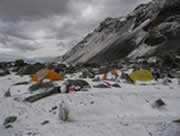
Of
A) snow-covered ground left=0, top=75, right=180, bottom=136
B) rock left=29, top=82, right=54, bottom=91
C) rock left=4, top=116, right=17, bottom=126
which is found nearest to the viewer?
snow-covered ground left=0, top=75, right=180, bottom=136

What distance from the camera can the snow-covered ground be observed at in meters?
2.93

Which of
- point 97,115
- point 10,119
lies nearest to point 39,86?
point 10,119

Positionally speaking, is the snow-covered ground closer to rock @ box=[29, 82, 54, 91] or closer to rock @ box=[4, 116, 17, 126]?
rock @ box=[4, 116, 17, 126]

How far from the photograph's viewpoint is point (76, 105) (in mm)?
4184

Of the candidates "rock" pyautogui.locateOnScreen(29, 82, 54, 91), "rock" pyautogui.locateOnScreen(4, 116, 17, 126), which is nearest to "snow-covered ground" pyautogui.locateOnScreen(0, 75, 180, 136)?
"rock" pyautogui.locateOnScreen(4, 116, 17, 126)

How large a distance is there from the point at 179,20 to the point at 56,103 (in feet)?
132

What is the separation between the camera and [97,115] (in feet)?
12.4

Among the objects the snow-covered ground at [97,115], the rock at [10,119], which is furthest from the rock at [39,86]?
the rock at [10,119]

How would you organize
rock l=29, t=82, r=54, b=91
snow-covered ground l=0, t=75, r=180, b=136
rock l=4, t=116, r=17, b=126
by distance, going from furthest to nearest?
rock l=29, t=82, r=54, b=91 < rock l=4, t=116, r=17, b=126 < snow-covered ground l=0, t=75, r=180, b=136

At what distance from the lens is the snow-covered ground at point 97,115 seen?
293 centimetres

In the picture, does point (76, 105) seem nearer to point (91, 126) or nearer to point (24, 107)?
point (91, 126)

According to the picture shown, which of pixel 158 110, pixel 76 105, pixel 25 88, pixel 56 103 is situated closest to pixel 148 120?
pixel 158 110

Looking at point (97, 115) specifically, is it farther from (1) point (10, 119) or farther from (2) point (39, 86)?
(2) point (39, 86)

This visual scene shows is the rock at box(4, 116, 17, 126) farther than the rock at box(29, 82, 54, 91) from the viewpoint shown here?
No
